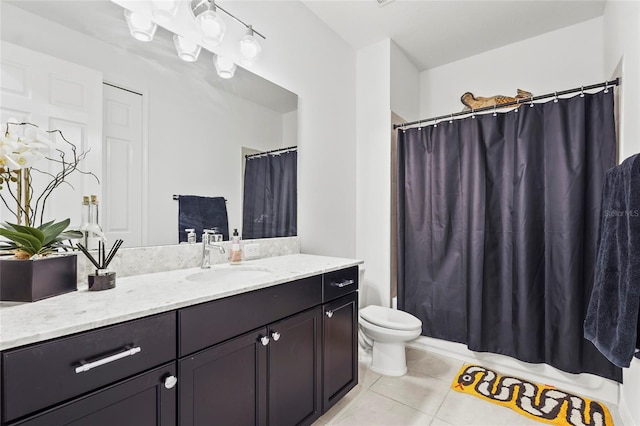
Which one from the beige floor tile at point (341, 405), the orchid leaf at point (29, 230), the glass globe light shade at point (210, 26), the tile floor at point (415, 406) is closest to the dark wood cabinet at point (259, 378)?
the beige floor tile at point (341, 405)

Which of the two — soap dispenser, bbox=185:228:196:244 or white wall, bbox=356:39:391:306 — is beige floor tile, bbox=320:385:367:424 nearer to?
white wall, bbox=356:39:391:306

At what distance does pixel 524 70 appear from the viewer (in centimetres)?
264

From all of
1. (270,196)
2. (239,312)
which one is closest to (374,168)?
(270,196)

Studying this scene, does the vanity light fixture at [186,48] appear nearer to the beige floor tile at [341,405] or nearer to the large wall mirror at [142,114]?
the large wall mirror at [142,114]

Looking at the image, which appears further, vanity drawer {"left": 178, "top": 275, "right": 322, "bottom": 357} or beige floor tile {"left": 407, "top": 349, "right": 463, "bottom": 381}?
beige floor tile {"left": 407, "top": 349, "right": 463, "bottom": 381}

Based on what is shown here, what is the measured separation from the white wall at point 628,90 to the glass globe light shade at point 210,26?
→ 199cm

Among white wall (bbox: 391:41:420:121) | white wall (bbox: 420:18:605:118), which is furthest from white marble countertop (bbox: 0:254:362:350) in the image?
white wall (bbox: 420:18:605:118)

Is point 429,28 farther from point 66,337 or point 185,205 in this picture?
point 66,337

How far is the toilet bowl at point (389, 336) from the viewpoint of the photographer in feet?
6.73

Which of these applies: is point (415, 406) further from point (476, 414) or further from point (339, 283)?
point (339, 283)

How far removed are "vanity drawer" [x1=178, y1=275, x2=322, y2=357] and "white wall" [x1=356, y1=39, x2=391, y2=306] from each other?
121 cm

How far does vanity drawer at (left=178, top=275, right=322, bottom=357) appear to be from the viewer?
1.02 m

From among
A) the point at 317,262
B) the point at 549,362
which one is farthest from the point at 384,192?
the point at 549,362

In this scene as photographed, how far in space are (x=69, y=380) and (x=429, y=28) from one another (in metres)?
2.93
